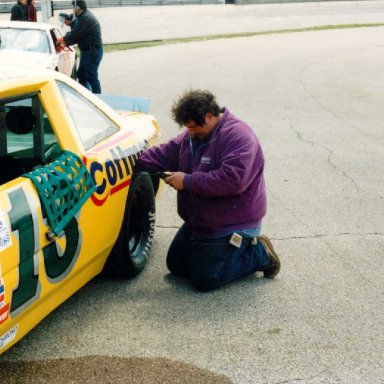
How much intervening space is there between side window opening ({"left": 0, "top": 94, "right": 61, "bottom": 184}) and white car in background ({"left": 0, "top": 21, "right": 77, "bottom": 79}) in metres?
7.49

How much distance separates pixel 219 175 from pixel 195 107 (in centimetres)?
45

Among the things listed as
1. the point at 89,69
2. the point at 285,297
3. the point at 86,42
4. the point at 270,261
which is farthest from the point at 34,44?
the point at 285,297

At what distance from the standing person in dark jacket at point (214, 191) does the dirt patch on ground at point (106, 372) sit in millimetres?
959

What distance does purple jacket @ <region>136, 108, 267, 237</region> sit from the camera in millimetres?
4320

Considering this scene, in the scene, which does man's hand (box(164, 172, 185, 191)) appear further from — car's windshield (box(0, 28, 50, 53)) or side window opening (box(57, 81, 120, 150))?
car's windshield (box(0, 28, 50, 53))

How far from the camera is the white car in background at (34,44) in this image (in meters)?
11.5

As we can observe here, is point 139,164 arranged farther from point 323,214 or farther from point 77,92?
point 323,214

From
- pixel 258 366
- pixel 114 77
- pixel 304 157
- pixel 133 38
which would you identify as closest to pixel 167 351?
pixel 258 366

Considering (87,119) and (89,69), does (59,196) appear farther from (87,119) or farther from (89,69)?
(89,69)

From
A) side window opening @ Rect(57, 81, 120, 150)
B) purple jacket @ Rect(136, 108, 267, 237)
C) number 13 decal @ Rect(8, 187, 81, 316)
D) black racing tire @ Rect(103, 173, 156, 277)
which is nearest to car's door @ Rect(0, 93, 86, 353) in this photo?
number 13 decal @ Rect(8, 187, 81, 316)

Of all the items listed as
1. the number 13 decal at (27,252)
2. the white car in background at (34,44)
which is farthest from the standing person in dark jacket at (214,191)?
the white car in background at (34,44)

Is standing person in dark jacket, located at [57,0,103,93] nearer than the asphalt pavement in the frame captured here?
No

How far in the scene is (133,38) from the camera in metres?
25.0

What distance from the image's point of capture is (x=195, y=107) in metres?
4.38
